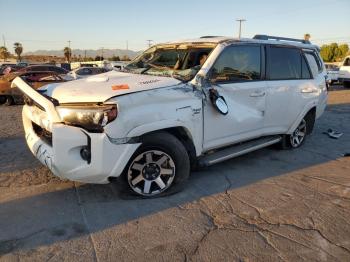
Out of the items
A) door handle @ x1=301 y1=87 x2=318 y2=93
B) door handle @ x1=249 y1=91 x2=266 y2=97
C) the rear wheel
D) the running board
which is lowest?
the rear wheel

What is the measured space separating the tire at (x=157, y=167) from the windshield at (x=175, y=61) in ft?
2.89

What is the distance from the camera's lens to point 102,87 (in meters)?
4.02

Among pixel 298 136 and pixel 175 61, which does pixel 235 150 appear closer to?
pixel 175 61

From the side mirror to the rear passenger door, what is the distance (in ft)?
3.56

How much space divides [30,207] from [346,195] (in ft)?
12.0

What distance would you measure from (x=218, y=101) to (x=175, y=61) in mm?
929

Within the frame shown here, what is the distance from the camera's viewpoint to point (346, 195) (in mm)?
4457

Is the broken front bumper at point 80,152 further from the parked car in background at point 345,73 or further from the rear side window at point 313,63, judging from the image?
the parked car in background at point 345,73

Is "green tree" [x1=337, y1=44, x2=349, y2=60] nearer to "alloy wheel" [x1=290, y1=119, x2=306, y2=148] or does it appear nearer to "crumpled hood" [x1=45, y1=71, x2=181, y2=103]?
"alloy wheel" [x1=290, y1=119, x2=306, y2=148]

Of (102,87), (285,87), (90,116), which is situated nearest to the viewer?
(90,116)

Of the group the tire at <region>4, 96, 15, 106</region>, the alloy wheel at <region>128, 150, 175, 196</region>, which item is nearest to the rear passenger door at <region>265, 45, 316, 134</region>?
the alloy wheel at <region>128, 150, 175, 196</region>

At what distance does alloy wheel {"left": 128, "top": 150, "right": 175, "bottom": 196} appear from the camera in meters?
4.04

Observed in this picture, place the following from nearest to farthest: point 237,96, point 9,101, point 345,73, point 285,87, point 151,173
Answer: point 151,173 < point 237,96 < point 285,87 < point 9,101 < point 345,73

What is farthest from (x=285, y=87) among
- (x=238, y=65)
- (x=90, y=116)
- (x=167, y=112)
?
(x=90, y=116)
